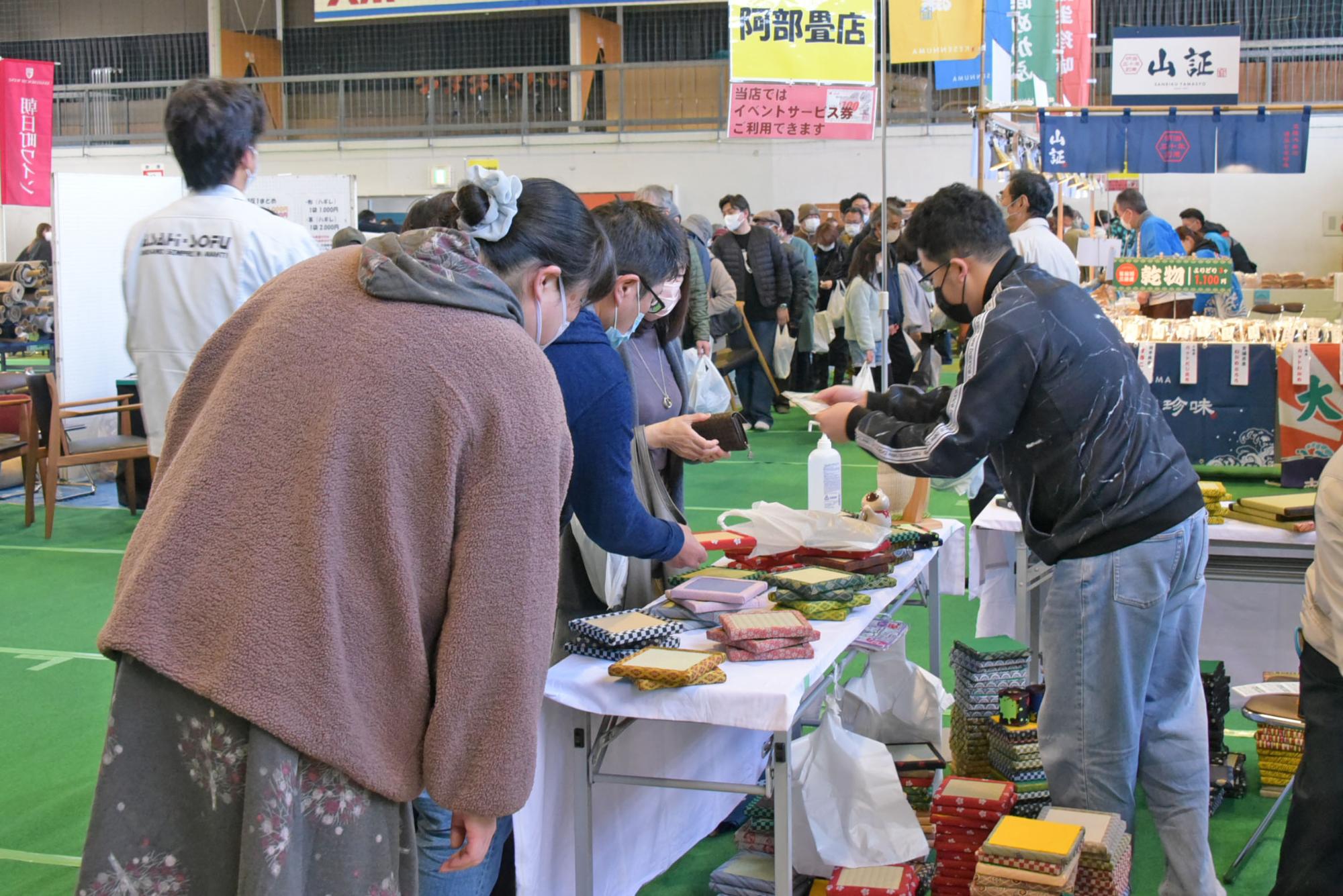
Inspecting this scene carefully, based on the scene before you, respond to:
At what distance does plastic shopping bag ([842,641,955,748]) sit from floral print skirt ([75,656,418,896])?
2.12 meters

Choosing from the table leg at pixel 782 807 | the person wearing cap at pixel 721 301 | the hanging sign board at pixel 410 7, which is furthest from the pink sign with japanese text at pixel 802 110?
the hanging sign board at pixel 410 7

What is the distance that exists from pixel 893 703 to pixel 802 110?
193 inches

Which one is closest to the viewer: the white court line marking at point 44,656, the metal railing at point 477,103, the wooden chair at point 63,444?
the white court line marking at point 44,656

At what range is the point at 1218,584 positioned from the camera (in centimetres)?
415

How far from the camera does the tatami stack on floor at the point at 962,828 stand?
2.72 m

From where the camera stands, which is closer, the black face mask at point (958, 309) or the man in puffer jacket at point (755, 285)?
the black face mask at point (958, 309)

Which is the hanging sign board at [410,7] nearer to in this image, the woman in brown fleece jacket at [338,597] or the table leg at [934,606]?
the table leg at [934,606]

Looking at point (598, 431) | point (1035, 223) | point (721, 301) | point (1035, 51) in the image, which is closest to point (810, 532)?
point (598, 431)

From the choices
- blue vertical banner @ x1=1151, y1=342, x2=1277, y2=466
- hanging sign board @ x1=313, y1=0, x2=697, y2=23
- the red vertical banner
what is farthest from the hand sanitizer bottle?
hanging sign board @ x1=313, y1=0, x2=697, y2=23

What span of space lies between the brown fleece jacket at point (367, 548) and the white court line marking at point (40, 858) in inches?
83.0


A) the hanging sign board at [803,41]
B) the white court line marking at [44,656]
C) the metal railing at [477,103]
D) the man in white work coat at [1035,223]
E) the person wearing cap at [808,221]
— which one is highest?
the metal railing at [477,103]

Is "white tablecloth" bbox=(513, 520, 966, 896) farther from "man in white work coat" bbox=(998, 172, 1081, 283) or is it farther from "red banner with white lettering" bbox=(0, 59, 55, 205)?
"red banner with white lettering" bbox=(0, 59, 55, 205)

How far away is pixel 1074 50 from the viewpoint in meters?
11.2

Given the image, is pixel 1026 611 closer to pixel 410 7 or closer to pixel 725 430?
pixel 725 430
